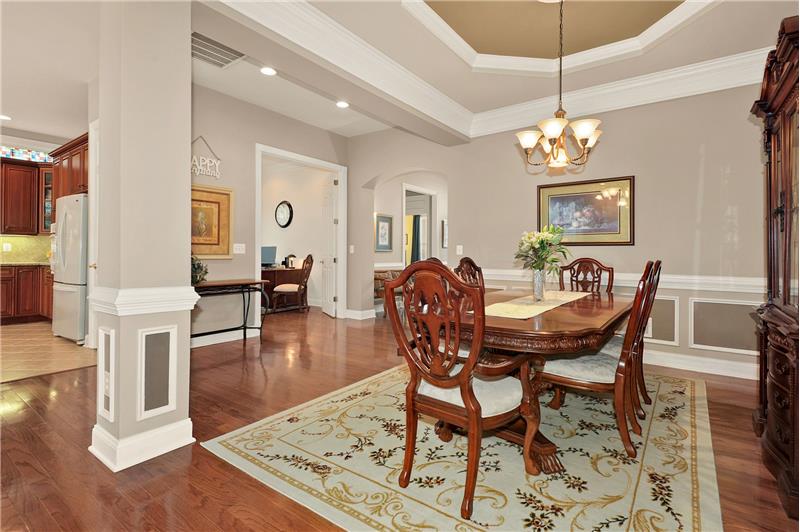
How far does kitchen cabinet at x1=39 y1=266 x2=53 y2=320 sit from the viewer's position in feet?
20.2

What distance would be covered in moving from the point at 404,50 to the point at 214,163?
2.65 m

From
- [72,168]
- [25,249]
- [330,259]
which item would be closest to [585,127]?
[330,259]

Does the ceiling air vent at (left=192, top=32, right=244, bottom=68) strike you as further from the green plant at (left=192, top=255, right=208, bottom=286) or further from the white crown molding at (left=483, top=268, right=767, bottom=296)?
the white crown molding at (left=483, top=268, right=767, bottom=296)

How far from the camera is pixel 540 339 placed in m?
1.78

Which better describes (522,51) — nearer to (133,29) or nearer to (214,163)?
(133,29)

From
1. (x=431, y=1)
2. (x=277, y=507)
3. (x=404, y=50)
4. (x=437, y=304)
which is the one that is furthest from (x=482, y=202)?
(x=277, y=507)

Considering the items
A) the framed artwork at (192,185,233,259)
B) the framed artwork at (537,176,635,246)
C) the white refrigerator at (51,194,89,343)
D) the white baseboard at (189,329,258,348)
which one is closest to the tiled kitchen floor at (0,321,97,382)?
the white refrigerator at (51,194,89,343)

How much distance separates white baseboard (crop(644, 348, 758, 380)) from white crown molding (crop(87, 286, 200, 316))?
13.7 ft

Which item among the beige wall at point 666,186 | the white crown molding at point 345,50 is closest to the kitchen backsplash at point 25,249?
the white crown molding at point 345,50

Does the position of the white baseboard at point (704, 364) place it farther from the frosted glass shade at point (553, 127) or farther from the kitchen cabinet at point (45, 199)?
the kitchen cabinet at point (45, 199)

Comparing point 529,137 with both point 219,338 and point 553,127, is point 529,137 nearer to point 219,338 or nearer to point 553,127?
point 553,127

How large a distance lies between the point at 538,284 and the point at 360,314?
158 inches

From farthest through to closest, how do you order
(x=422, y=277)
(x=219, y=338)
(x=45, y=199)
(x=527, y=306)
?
(x=45, y=199), (x=219, y=338), (x=527, y=306), (x=422, y=277)

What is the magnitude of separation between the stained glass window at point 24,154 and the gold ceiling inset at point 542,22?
6457 mm
